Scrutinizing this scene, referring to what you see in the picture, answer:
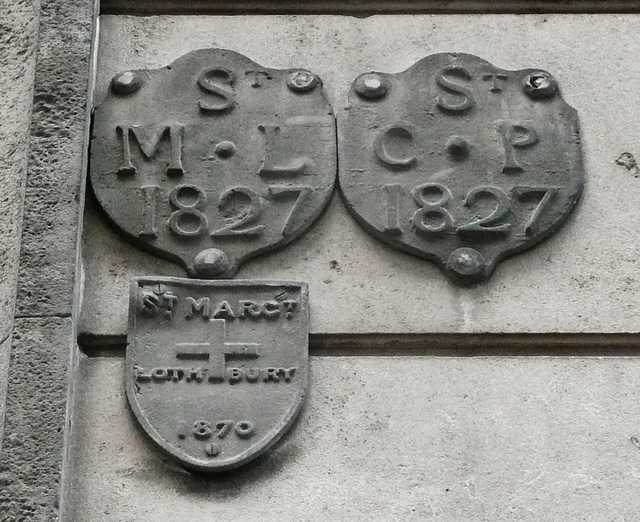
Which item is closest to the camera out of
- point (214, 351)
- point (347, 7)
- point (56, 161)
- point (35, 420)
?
point (35, 420)

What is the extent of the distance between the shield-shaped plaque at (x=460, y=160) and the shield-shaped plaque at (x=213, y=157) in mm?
82

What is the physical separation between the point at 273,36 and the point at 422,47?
0.96 feet

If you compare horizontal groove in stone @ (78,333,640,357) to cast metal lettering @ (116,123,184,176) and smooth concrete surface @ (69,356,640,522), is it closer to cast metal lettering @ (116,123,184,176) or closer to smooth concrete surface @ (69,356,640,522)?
smooth concrete surface @ (69,356,640,522)

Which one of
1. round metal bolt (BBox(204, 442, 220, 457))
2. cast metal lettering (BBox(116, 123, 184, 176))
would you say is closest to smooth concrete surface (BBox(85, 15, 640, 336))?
cast metal lettering (BBox(116, 123, 184, 176))

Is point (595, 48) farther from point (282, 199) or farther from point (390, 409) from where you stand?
point (390, 409)

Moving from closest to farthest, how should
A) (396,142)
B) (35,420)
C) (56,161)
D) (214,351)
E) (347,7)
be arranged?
1. (35,420)
2. (214,351)
3. (56,161)
4. (396,142)
5. (347,7)

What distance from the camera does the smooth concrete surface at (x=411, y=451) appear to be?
2033mm

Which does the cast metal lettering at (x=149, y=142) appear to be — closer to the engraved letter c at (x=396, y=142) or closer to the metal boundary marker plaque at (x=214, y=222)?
the metal boundary marker plaque at (x=214, y=222)

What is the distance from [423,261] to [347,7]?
59 centimetres

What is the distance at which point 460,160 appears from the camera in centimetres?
231

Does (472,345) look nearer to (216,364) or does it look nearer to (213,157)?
(216,364)

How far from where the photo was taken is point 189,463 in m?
2.02

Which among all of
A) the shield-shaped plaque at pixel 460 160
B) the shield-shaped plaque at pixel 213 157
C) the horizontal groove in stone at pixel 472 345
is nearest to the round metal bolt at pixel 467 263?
the shield-shaped plaque at pixel 460 160

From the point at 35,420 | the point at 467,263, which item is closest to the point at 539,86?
the point at 467,263
